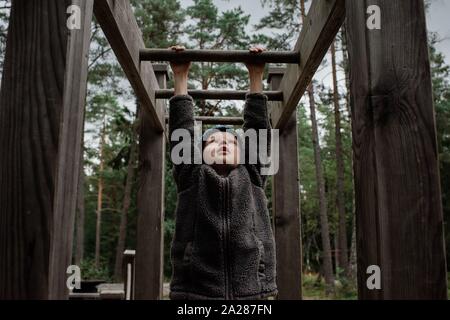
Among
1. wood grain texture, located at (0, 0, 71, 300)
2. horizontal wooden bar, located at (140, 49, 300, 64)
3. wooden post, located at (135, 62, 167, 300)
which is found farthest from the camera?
wooden post, located at (135, 62, 167, 300)

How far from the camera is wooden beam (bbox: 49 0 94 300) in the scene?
42.1 inches

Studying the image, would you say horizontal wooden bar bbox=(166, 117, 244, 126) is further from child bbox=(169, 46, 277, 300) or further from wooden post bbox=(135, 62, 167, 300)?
child bbox=(169, 46, 277, 300)

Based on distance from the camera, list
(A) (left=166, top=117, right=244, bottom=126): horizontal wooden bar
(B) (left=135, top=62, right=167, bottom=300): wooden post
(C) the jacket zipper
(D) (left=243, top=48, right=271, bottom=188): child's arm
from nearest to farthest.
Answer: (C) the jacket zipper → (D) (left=243, top=48, right=271, bottom=188): child's arm → (B) (left=135, top=62, right=167, bottom=300): wooden post → (A) (left=166, top=117, right=244, bottom=126): horizontal wooden bar

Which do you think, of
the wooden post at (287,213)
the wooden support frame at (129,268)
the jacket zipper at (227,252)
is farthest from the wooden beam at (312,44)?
the wooden support frame at (129,268)

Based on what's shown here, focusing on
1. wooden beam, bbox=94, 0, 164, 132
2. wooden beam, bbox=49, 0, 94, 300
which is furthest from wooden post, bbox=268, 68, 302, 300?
wooden beam, bbox=49, 0, 94, 300

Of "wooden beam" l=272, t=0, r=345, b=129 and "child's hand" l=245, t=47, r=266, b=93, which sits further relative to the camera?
"child's hand" l=245, t=47, r=266, b=93

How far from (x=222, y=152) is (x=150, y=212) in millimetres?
1293

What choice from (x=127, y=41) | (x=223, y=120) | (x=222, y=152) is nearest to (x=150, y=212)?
(x=223, y=120)

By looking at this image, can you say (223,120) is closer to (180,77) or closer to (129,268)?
(180,77)

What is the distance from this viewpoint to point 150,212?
357 centimetres

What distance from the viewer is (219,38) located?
40.7 ft

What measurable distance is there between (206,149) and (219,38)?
1045 centimetres

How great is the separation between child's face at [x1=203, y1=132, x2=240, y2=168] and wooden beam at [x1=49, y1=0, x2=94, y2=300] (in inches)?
53.2
